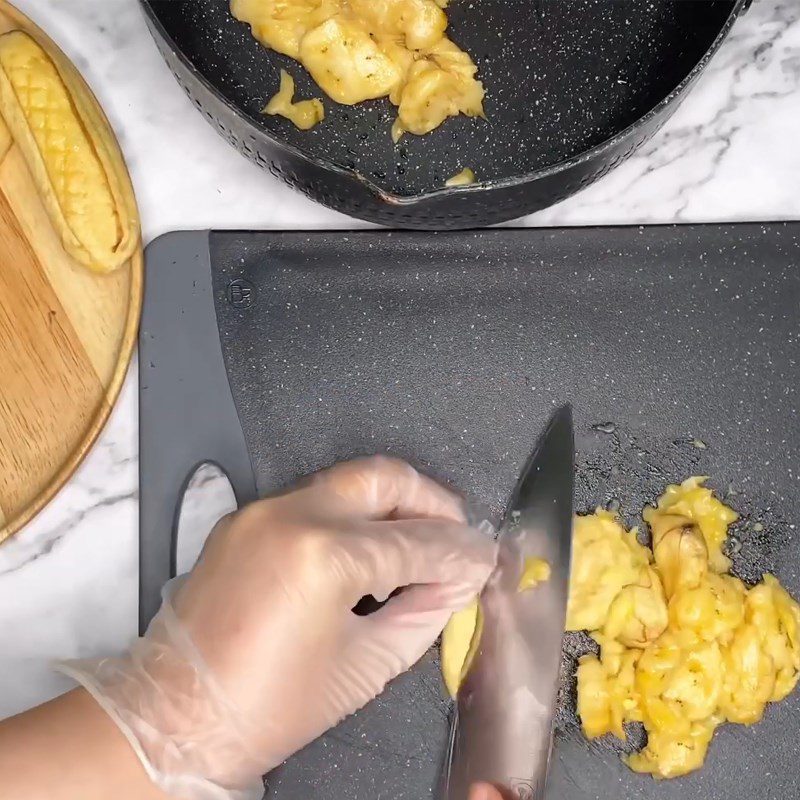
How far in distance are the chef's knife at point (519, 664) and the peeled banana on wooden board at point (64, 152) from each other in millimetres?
487

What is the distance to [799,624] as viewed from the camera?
88cm

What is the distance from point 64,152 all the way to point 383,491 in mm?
449

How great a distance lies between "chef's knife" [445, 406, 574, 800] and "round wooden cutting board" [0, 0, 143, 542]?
43 centimetres

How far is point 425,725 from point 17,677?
0.43m

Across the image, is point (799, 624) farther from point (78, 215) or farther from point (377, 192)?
point (78, 215)

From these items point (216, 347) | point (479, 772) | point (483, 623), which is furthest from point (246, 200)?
point (479, 772)

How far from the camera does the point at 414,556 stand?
2.71 ft

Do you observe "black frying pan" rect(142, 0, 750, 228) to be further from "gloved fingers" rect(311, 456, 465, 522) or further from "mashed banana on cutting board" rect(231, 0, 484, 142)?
"gloved fingers" rect(311, 456, 465, 522)

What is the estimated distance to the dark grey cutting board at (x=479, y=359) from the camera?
0.92 metres

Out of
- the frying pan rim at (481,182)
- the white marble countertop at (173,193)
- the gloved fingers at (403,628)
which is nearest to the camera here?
the frying pan rim at (481,182)

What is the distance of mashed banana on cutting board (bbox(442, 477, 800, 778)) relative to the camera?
85cm

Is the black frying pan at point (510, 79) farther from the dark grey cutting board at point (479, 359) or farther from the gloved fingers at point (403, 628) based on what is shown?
the gloved fingers at point (403, 628)

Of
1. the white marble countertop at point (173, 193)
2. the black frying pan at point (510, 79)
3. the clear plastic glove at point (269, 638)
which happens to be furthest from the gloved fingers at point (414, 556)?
the black frying pan at point (510, 79)

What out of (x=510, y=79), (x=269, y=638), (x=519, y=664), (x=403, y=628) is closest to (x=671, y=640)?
(x=519, y=664)
